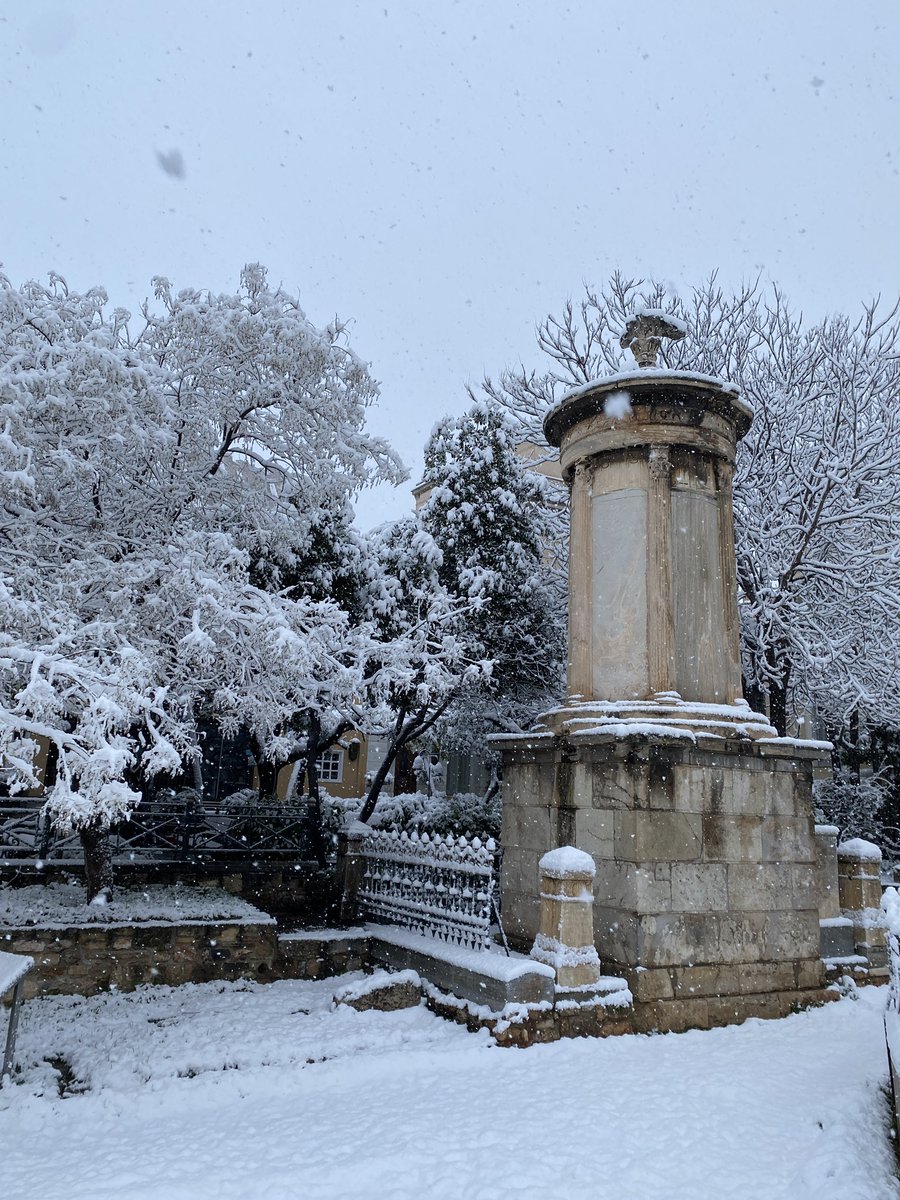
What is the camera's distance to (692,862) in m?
7.89

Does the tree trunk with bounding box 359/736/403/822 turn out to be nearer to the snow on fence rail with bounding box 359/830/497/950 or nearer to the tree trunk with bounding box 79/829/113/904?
the snow on fence rail with bounding box 359/830/497/950

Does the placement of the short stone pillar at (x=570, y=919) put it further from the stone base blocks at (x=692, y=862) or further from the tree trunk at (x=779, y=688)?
the tree trunk at (x=779, y=688)

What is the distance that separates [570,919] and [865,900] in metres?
4.59

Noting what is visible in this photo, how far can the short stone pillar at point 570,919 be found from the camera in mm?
7137

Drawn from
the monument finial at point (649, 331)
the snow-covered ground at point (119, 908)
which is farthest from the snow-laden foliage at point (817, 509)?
the snow-covered ground at point (119, 908)

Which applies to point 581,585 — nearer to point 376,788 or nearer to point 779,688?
point 779,688

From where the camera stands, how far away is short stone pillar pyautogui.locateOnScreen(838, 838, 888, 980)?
954cm

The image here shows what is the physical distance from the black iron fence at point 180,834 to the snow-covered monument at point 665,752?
20.7ft

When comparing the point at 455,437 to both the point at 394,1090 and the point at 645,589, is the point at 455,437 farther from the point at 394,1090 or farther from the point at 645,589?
the point at 394,1090

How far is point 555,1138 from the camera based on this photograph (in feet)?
16.6

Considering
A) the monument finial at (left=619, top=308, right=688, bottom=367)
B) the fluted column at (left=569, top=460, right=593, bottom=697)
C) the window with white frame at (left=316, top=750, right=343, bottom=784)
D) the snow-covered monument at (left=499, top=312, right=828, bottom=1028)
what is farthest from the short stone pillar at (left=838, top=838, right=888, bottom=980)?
the window with white frame at (left=316, top=750, right=343, bottom=784)

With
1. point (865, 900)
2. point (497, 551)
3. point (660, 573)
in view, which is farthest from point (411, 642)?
point (865, 900)

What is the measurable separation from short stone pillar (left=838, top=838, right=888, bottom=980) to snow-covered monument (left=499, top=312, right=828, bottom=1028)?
4.69 feet

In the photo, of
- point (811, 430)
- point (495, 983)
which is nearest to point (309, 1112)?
point (495, 983)
